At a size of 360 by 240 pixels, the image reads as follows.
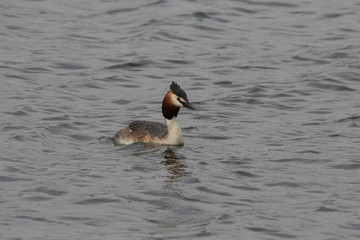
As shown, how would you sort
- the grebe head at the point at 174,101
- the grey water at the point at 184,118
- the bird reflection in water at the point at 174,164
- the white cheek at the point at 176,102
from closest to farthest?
the grey water at the point at 184,118, the bird reflection in water at the point at 174,164, the grebe head at the point at 174,101, the white cheek at the point at 176,102

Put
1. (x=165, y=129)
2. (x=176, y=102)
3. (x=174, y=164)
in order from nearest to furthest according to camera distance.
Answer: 1. (x=174, y=164)
2. (x=176, y=102)
3. (x=165, y=129)

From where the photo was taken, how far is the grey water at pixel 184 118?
1284 centimetres

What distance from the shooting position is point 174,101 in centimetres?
1664

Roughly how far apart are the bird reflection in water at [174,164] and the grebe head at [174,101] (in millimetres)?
598

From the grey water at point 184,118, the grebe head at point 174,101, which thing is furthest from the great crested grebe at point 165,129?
the grey water at point 184,118

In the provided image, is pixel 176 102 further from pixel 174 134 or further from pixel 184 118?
pixel 184 118

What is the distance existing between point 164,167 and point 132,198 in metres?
1.97

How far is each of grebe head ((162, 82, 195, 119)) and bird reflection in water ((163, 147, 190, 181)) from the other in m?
0.60

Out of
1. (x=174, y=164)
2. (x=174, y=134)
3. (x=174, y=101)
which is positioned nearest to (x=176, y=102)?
(x=174, y=101)

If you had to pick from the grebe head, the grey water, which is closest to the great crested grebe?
the grebe head

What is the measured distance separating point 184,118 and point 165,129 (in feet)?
6.47

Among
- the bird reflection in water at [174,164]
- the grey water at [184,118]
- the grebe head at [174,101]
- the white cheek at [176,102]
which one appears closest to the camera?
the grey water at [184,118]

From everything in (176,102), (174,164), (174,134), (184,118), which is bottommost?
(184,118)

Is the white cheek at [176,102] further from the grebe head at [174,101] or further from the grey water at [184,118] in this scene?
the grey water at [184,118]
